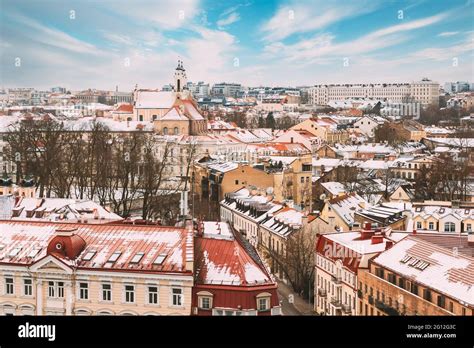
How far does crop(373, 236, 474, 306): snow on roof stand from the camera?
4.37 metres

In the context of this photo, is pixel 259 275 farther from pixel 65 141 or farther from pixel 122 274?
pixel 65 141

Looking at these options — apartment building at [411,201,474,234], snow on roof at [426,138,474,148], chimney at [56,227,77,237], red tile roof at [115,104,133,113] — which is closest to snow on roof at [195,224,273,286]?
chimney at [56,227,77,237]

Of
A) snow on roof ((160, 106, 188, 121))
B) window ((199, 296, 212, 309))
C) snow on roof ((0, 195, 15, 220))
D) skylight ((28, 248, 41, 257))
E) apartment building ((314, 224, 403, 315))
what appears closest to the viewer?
window ((199, 296, 212, 309))

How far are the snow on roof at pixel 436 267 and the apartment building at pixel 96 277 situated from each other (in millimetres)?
1520

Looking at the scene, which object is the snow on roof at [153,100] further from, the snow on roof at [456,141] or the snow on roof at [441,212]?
the snow on roof at [441,212]

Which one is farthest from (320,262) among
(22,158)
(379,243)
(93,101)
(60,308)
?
(93,101)

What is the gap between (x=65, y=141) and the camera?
12.5 metres

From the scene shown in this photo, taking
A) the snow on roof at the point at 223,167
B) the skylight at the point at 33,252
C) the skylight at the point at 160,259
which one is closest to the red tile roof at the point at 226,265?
the skylight at the point at 160,259

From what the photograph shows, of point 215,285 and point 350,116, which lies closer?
point 215,285

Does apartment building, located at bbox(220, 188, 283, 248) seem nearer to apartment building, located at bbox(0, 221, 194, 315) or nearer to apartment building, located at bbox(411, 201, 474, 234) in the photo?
apartment building, located at bbox(411, 201, 474, 234)

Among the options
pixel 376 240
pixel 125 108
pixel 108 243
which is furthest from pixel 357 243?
pixel 125 108

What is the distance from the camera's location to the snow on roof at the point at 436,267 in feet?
14.3

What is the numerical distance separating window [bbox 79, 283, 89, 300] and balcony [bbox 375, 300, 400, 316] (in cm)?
204
